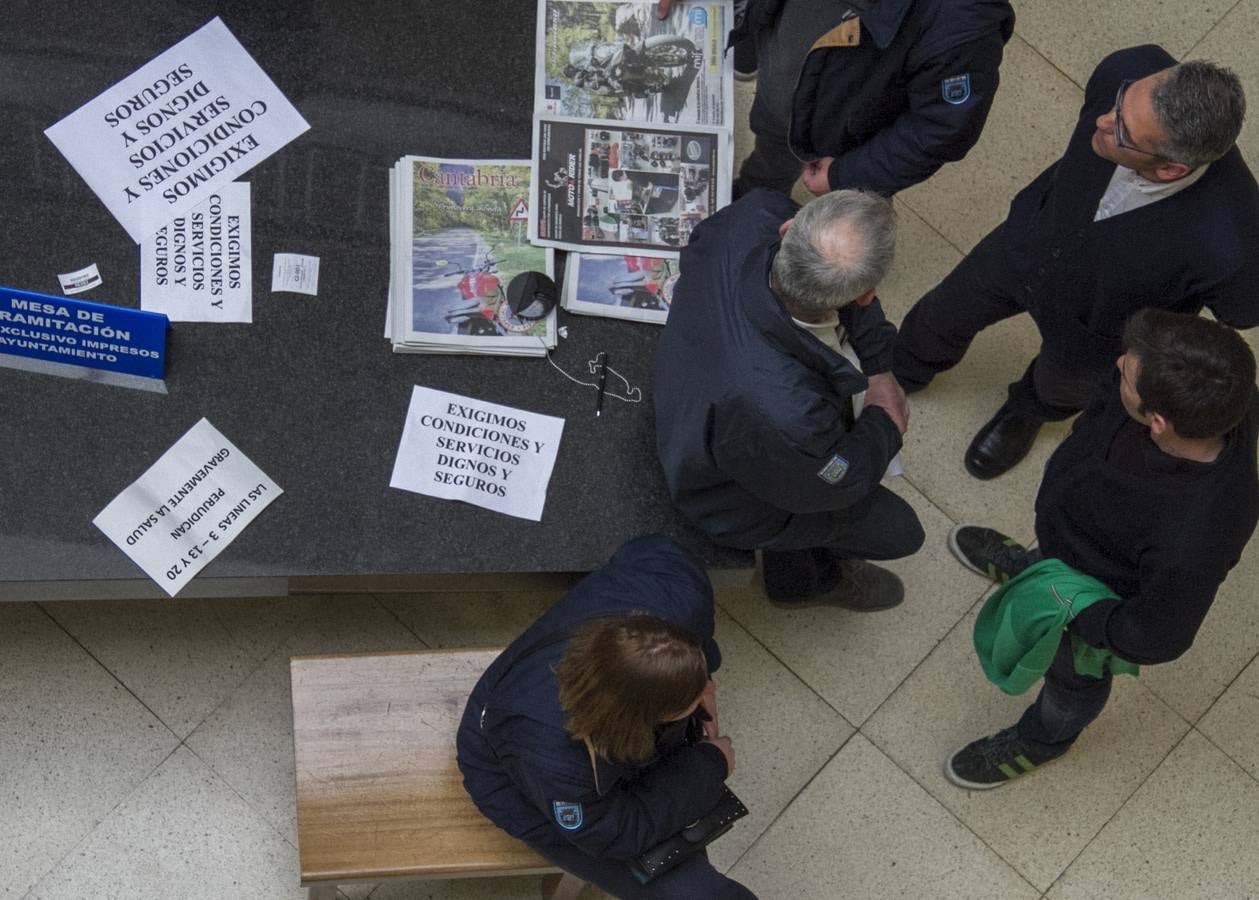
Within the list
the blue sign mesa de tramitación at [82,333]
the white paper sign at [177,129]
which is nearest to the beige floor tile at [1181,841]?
the blue sign mesa de tramitación at [82,333]

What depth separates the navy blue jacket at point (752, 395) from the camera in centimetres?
197

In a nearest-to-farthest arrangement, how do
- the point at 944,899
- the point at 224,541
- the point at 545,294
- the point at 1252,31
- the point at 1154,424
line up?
the point at 1154,424, the point at 224,541, the point at 545,294, the point at 944,899, the point at 1252,31

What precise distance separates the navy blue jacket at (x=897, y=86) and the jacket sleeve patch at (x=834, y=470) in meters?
0.68

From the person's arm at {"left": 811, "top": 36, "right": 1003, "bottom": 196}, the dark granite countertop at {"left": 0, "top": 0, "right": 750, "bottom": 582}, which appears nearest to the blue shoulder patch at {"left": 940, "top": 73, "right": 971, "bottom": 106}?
the person's arm at {"left": 811, "top": 36, "right": 1003, "bottom": 196}

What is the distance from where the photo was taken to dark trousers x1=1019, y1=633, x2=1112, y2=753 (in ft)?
7.90

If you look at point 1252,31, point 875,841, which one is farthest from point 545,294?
point 1252,31

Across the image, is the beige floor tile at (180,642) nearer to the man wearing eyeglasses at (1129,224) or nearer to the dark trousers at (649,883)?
the dark trousers at (649,883)

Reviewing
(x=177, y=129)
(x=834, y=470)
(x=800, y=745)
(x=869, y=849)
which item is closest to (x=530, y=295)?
(x=834, y=470)

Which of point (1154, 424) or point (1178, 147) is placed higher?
point (1178, 147)

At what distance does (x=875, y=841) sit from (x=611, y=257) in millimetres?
1401

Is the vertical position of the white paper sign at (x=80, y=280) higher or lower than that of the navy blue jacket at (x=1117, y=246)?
lower

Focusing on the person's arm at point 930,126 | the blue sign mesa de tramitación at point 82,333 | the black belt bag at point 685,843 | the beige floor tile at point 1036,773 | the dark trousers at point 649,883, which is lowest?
the beige floor tile at point 1036,773

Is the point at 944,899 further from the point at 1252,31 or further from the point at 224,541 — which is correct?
the point at 1252,31

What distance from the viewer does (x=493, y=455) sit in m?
2.20
